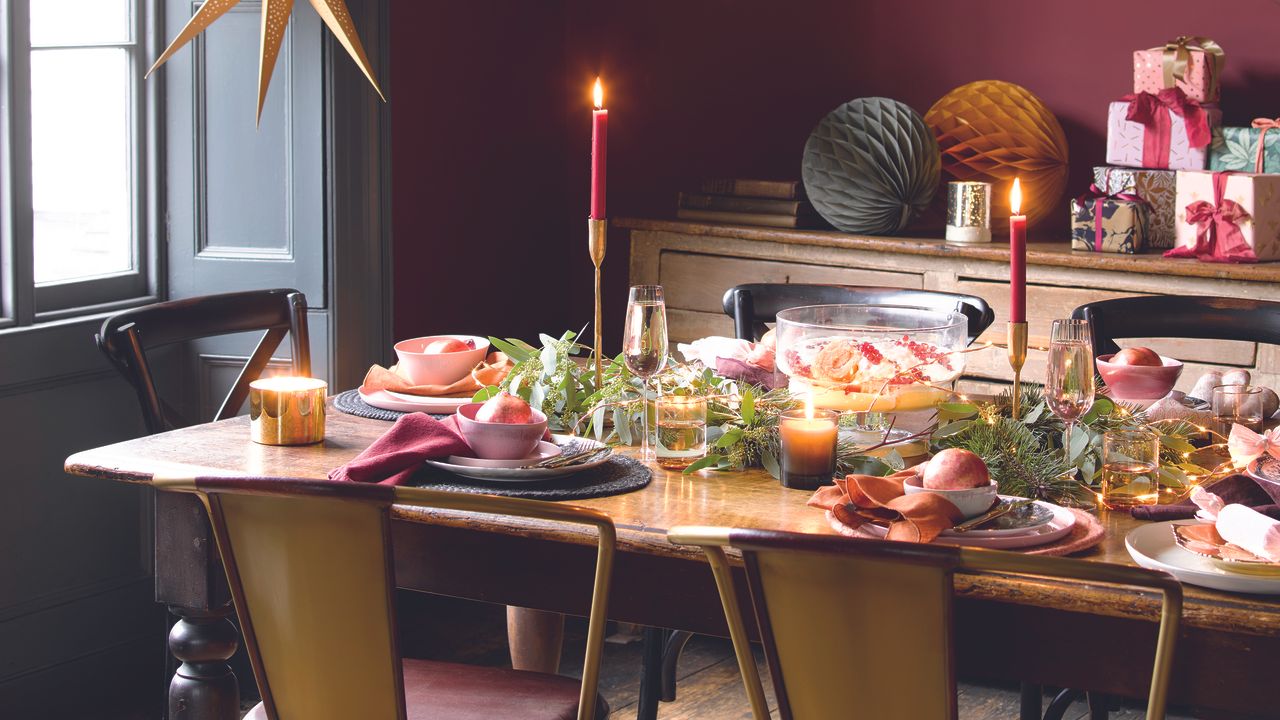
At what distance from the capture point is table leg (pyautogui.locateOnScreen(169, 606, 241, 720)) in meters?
1.63

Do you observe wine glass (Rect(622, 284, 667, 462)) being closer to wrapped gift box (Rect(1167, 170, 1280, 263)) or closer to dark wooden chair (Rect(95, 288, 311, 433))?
dark wooden chair (Rect(95, 288, 311, 433))

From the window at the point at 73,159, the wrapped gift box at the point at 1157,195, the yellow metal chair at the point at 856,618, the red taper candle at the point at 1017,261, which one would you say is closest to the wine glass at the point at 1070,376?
the red taper candle at the point at 1017,261

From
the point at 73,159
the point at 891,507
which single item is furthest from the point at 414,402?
the point at 73,159

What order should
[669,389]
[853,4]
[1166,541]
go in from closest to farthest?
[1166,541] → [669,389] → [853,4]

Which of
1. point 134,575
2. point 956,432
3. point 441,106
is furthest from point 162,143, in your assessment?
point 956,432

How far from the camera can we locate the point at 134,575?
2.88m

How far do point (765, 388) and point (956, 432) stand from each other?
35 centimetres

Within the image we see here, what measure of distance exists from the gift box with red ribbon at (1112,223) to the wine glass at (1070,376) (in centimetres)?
133

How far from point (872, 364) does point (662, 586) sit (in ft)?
1.53

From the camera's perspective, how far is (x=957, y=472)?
1.41 m

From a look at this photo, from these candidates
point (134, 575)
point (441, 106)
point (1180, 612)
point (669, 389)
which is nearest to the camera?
point (1180, 612)

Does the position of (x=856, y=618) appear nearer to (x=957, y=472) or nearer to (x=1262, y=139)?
(x=957, y=472)

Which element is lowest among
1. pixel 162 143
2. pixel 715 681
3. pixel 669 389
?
pixel 715 681

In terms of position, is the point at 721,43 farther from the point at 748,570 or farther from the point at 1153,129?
the point at 748,570
